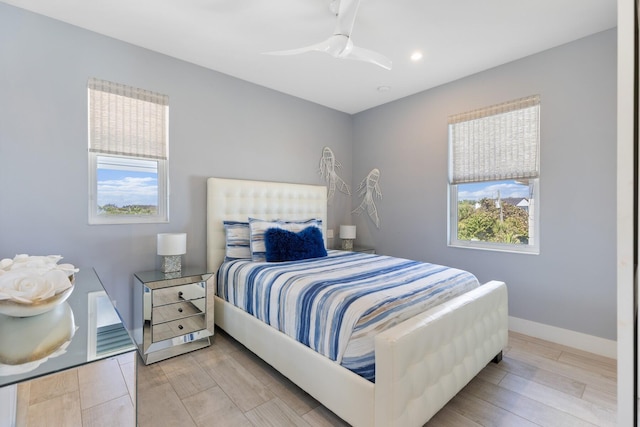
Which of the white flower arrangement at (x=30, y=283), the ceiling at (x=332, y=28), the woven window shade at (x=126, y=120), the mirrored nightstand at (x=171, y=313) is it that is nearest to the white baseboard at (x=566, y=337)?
the ceiling at (x=332, y=28)

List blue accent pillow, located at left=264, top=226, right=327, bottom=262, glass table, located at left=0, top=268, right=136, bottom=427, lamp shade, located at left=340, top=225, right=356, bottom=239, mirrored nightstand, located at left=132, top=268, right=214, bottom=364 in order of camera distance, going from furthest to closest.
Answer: lamp shade, located at left=340, top=225, right=356, bottom=239 → blue accent pillow, located at left=264, top=226, right=327, bottom=262 → mirrored nightstand, located at left=132, top=268, right=214, bottom=364 → glass table, located at left=0, top=268, right=136, bottom=427

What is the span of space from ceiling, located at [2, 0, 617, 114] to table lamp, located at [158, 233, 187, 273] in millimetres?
1711

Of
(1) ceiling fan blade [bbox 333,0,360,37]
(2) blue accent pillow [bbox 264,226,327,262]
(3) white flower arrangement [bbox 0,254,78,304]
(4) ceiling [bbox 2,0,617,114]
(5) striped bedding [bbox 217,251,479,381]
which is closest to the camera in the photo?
(3) white flower arrangement [bbox 0,254,78,304]

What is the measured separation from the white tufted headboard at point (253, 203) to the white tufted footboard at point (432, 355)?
2189mm

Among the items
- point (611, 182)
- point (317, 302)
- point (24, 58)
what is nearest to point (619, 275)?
point (317, 302)

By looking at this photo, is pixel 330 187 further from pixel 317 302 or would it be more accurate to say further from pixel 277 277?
pixel 317 302

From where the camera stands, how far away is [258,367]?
230cm

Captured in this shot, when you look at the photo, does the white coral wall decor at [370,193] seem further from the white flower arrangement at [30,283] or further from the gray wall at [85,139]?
the white flower arrangement at [30,283]

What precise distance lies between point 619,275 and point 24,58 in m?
3.47

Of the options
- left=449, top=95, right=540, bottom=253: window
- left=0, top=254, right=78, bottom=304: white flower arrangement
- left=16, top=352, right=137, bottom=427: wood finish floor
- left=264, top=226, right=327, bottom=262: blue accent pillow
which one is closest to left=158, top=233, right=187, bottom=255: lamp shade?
left=264, top=226, right=327, bottom=262: blue accent pillow

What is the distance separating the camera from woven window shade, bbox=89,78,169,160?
8.30 ft

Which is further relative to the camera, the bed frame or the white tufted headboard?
the white tufted headboard

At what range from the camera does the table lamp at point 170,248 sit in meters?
2.58

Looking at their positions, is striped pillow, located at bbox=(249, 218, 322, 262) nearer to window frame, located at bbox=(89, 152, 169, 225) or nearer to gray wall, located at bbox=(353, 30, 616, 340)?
window frame, located at bbox=(89, 152, 169, 225)
